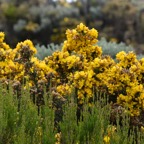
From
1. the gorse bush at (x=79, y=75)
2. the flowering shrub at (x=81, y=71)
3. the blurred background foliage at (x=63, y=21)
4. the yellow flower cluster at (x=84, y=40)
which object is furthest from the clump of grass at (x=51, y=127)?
the blurred background foliage at (x=63, y=21)

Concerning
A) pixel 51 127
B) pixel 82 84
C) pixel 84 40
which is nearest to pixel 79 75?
pixel 82 84

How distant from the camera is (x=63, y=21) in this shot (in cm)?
1900

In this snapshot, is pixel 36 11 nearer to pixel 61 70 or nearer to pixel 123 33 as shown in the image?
pixel 123 33

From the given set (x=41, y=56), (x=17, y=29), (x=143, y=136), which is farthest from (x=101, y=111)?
(x=17, y=29)

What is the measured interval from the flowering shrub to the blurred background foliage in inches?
516

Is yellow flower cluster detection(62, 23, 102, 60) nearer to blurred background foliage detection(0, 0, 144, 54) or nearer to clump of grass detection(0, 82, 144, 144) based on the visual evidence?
clump of grass detection(0, 82, 144, 144)

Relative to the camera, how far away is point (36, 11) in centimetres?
1944

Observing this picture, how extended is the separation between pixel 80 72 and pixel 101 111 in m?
1.06

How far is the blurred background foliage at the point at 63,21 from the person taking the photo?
18.8 meters

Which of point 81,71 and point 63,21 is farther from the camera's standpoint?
point 63,21

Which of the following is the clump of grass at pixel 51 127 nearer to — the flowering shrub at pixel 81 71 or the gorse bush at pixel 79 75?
the gorse bush at pixel 79 75

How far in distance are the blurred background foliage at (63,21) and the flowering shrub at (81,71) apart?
1310 cm

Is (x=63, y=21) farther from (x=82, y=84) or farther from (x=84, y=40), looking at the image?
(x=82, y=84)

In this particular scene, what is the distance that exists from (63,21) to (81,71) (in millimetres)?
14381
